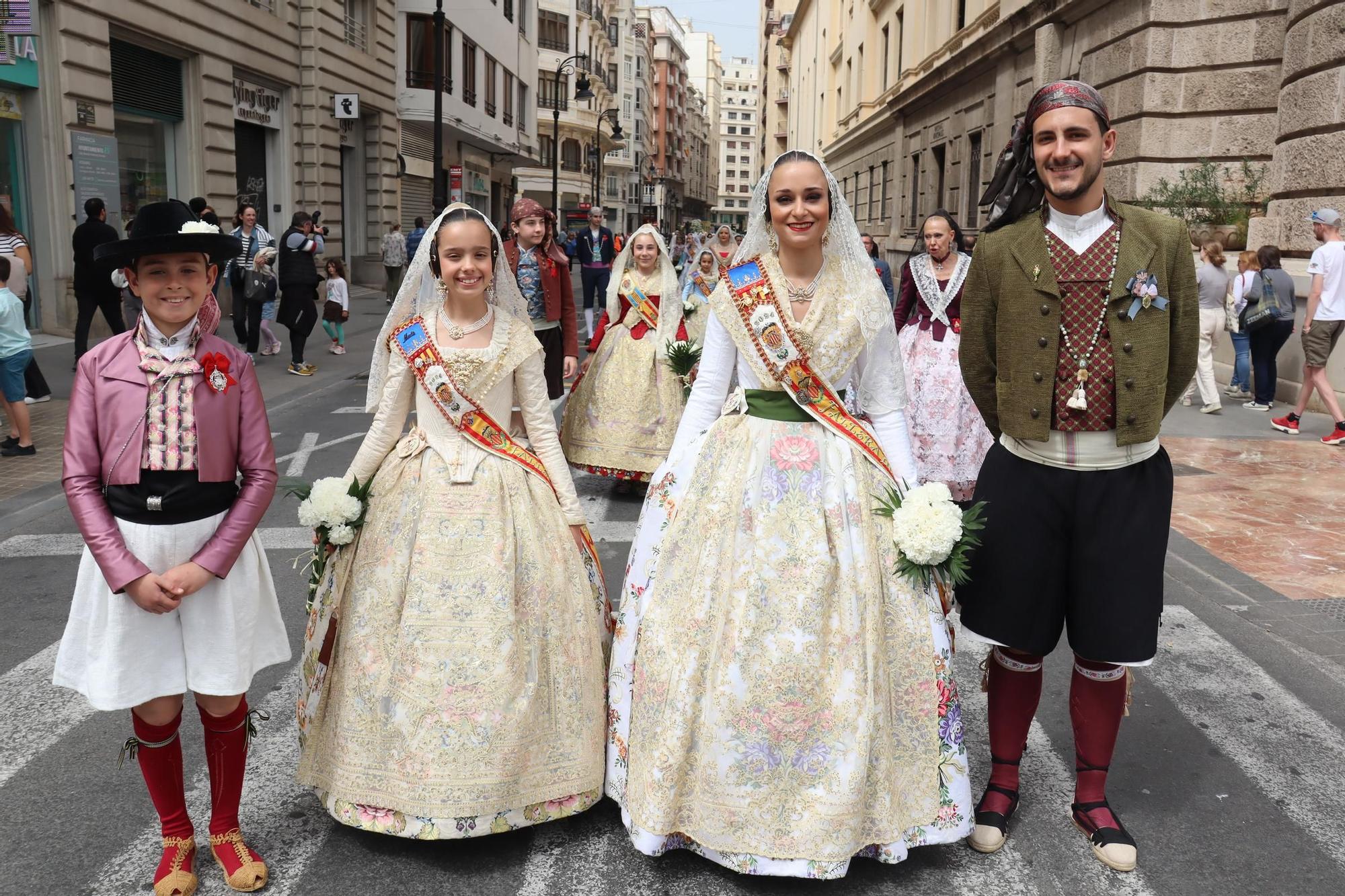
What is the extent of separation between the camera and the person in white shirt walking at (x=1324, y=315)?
34.3ft

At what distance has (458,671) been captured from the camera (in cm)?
318

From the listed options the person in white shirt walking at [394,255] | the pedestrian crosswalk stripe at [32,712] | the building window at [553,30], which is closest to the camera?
the pedestrian crosswalk stripe at [32,712]

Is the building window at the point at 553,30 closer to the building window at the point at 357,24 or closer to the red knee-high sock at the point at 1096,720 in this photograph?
the building window at the point at 357,24

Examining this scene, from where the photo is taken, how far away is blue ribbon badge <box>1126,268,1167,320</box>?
10.3ft

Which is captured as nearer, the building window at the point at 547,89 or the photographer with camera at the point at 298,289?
the photographer with camera at the point at 298,289

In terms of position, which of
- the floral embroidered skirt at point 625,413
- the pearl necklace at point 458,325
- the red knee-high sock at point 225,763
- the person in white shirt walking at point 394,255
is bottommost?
the red knee-high sock at point 225,763

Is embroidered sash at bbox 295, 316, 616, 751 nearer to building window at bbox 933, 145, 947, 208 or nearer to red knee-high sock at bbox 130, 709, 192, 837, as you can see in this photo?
red knee-high sock at bbox 130, 709, 192, 837

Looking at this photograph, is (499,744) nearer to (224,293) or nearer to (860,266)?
(860,266)

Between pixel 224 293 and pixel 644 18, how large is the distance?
92.3m

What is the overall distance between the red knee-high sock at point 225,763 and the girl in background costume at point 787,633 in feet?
3.48

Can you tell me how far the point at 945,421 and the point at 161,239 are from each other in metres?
4.97

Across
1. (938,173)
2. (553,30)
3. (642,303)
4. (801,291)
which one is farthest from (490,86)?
(801,291)

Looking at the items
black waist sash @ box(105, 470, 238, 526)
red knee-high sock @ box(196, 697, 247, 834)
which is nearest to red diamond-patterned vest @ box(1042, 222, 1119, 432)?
black waist sash @ box(105, 470, 238, 526)

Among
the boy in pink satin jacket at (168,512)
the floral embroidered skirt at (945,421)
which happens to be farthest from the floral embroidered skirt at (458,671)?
the floral embroidered skirt at (945,421)
